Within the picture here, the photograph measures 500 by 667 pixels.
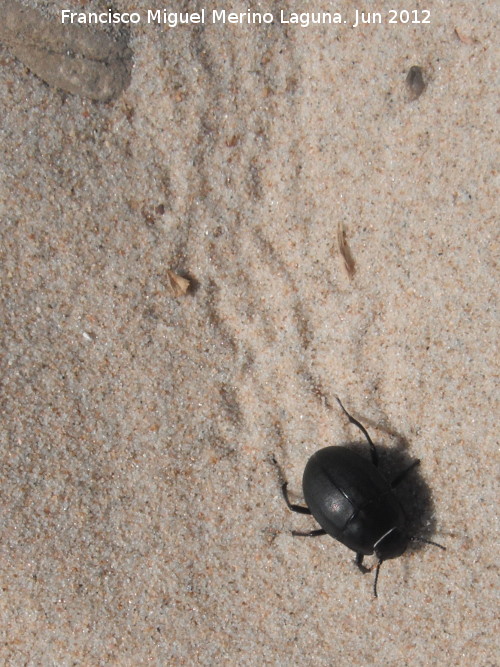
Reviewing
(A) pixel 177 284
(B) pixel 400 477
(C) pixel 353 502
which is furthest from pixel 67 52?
(B) pixel 400 477

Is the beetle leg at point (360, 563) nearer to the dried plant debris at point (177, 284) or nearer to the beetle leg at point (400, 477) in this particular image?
the beetle leg at point (400, 477)

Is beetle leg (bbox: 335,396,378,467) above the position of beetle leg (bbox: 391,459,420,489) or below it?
above

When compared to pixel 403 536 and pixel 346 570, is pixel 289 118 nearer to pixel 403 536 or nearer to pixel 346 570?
pixel 403 536

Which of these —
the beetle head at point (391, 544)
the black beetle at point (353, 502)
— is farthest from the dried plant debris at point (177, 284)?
the beetle head at point (391, 544)

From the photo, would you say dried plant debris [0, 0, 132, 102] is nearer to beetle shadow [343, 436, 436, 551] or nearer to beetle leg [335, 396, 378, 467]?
beetle leg [335, 396, 378, 467]

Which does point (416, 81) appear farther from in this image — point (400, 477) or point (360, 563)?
point (360, 563)

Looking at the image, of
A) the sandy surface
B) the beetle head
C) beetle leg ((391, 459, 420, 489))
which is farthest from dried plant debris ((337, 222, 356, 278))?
the beetle head
